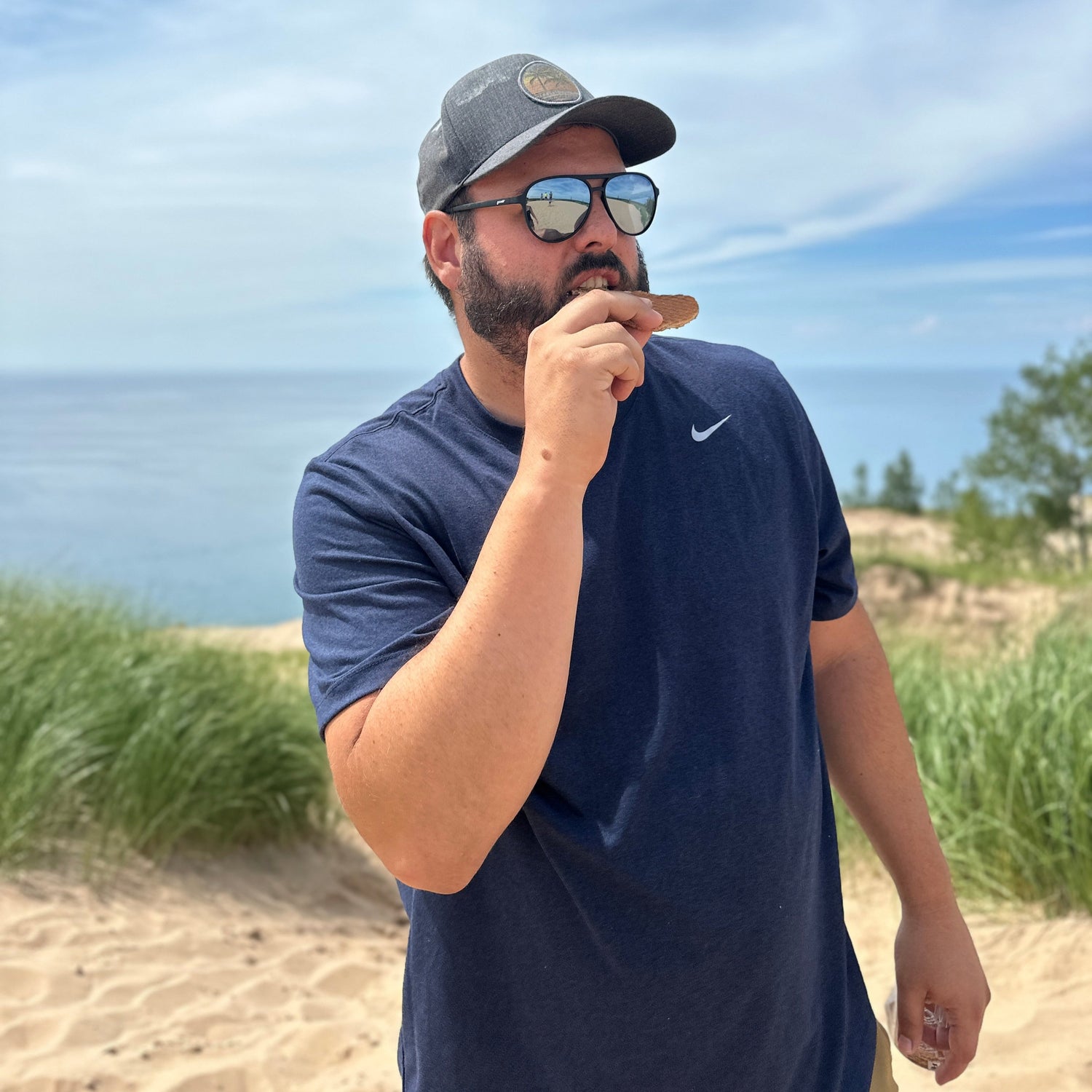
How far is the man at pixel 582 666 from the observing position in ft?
4.45

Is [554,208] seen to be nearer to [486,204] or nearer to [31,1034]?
[486,204]

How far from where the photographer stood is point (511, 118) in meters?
1.72

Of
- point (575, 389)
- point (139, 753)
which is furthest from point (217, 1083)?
point (575, 389)

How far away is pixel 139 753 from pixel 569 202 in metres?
4.50

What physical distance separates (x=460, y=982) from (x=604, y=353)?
911mm

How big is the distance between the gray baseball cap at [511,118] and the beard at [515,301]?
0.50 ft

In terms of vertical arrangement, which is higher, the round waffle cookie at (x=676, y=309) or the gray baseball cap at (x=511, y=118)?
the gray baseball cap at (x=511, y=118)

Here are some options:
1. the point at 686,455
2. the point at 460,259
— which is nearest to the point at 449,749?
the point at 686,455

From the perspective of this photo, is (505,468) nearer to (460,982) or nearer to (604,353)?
(604,353)

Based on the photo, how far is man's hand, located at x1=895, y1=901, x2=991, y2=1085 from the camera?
1.82 metres

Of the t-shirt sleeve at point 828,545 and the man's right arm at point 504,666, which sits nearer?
the man's right arm at point 504,666

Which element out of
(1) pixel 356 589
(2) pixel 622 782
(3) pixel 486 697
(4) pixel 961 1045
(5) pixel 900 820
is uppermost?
(1) pixel 356 589

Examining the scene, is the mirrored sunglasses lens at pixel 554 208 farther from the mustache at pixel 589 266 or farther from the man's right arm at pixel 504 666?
the man's right arm at pixel 504 666

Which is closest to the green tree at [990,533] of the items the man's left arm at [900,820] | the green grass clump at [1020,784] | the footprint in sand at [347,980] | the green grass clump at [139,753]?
the green grass clump at [1020,784]
